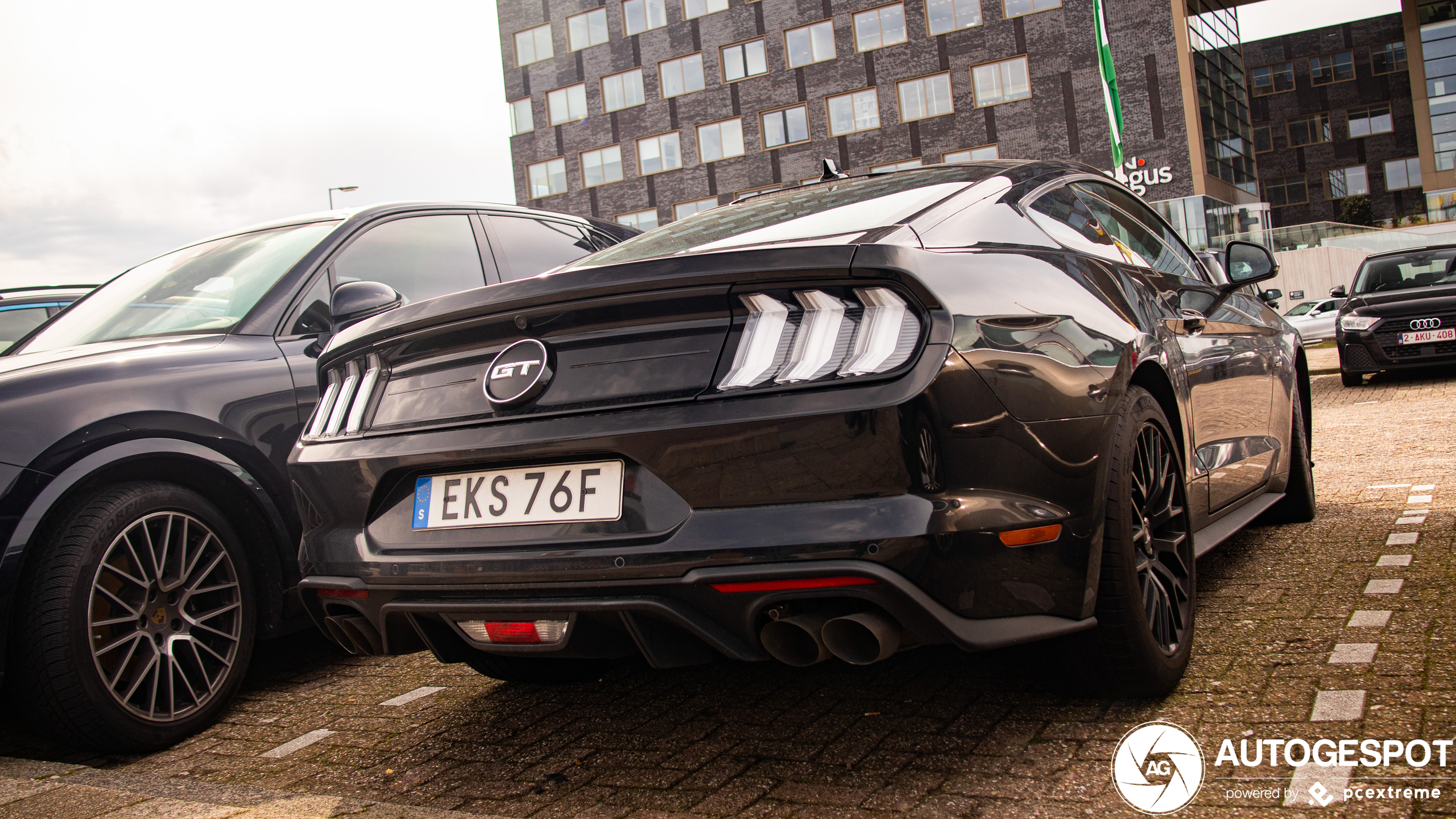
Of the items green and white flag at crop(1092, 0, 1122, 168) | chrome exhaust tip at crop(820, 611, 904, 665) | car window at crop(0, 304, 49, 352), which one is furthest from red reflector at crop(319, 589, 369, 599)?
green and white flag at crop(1092, 0, 1122, 168)

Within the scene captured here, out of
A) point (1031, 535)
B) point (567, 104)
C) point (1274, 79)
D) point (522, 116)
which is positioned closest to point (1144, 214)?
point (1031, 535)

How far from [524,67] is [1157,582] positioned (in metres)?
48.6

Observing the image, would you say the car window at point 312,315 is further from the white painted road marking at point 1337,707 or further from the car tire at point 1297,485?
the car tire at point 1297,485

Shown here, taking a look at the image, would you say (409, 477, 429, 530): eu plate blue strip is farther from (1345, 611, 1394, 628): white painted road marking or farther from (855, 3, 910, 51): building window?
(855, 3, 910, 51): building window

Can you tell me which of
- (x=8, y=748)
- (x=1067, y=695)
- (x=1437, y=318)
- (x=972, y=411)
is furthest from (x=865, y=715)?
(x=1437, y=318)

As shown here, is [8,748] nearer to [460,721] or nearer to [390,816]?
[460,721]

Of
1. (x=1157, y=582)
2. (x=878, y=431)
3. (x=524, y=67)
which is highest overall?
(x=524, y=67)

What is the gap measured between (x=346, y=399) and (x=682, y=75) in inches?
1714

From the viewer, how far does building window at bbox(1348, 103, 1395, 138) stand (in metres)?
59.2

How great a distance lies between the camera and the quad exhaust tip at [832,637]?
1896mm

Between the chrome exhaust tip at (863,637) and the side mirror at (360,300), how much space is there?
2.18 meters

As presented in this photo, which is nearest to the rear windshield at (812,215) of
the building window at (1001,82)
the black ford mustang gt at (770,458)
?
the black ford mustang gt at (770,458)

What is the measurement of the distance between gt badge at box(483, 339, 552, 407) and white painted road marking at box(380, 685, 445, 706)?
144 centimetres

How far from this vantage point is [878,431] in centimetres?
188
